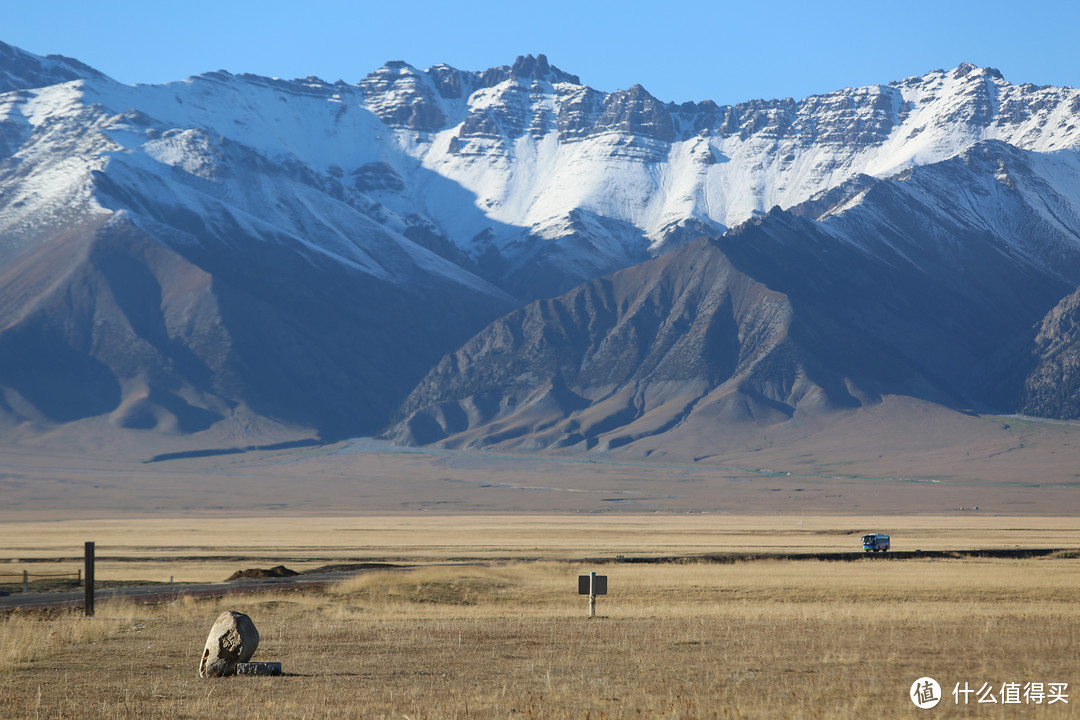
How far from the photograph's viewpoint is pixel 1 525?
511 feet

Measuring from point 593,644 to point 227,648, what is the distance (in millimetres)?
9661

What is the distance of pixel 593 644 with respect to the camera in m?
32.2

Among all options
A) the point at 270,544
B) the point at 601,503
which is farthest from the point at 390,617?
the point at 601,503

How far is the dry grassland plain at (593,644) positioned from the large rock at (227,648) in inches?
17.7

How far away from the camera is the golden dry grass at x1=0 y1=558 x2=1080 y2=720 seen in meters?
22.9

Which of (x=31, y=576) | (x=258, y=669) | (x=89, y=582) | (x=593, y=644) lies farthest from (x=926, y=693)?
(x=31, y=576)

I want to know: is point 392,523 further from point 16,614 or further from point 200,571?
point 16,614

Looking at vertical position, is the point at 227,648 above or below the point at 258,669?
above

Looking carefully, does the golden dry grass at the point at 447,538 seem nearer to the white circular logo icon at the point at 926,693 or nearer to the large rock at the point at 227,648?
the large rock at the point at 227,648

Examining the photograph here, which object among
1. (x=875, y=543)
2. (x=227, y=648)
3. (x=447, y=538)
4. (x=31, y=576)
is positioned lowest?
(x=31, y=576)

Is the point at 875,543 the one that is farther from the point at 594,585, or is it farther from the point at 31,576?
the point at 31,576

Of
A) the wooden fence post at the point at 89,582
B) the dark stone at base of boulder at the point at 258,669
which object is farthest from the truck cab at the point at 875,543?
the dark stone at base of boulder at the point at 258,669

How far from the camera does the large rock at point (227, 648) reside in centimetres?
2658

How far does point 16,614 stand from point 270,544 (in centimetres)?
6801
